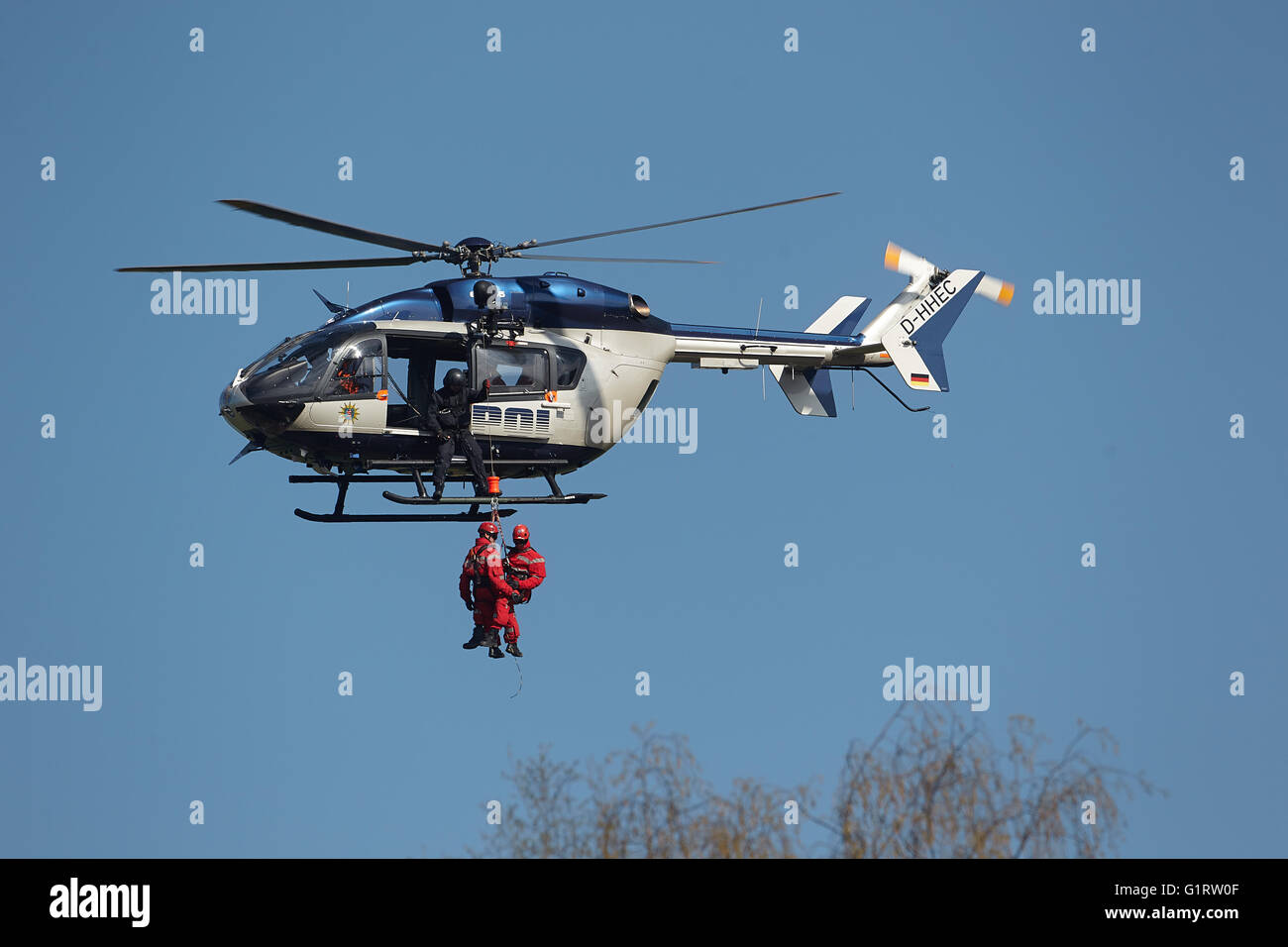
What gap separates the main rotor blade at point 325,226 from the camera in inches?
955

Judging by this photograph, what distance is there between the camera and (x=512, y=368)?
26.6 metres

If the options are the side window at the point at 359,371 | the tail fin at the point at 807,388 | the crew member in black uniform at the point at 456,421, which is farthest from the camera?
the tail fin at the point at 807,388

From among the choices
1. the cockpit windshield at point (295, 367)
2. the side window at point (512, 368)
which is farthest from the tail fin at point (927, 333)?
the cockpit windshield at point (295, 367)

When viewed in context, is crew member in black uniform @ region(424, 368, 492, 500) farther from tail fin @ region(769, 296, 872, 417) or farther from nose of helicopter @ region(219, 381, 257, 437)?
tail fin @ region(769, 296, 872, 417)

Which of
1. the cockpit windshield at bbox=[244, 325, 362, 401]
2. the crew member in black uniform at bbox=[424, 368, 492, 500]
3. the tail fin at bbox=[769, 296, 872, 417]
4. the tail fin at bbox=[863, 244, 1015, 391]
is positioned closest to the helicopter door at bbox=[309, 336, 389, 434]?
the cockpit windshield at bbox=[244, 325, 362, 401]

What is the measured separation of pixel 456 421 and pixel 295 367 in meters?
2.21

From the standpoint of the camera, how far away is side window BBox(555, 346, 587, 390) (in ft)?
88.5

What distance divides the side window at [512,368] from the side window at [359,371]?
1323mm

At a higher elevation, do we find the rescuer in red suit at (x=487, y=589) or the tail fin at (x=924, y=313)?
the tail fin at (x=924, y=313)

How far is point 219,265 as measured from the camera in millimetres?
25516

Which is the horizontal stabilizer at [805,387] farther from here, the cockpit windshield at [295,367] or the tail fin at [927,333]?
the cockpit windshield at [295,367]

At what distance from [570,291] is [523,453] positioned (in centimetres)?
239
